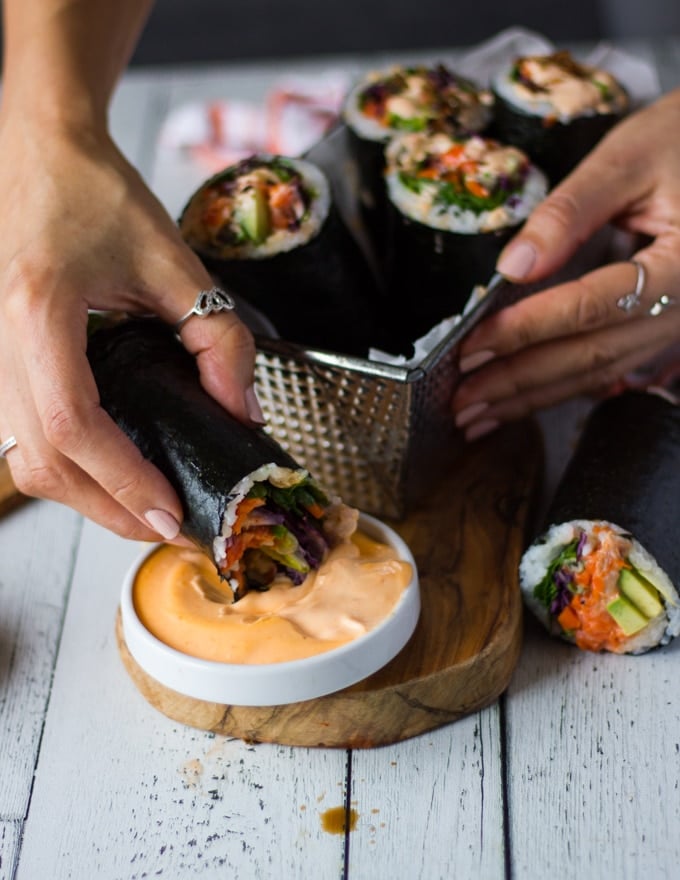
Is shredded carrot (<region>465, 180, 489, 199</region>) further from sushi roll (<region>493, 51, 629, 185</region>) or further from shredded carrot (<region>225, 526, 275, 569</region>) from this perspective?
shredded carrot (<region>225, 526, 275, 569</region>)

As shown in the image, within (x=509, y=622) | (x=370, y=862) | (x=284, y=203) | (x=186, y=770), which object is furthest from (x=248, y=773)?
(x=284, y=203)

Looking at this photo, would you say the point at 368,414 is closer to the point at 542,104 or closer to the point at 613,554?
the point at 613,554

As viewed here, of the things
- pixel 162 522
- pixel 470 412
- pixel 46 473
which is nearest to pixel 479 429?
pixel 470 412

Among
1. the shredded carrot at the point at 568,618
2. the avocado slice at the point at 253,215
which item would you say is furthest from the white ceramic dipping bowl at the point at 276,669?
the avocado slice at the point at 253,215

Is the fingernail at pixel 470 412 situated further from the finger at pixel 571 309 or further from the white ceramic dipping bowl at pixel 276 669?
the white ceramic dipping bowl at pixel 276 669

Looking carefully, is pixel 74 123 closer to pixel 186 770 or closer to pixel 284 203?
pixel 284 203

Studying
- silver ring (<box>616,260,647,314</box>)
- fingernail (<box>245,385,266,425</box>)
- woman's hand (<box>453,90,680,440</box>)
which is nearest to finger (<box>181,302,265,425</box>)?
fingernail (<box>245,385,266,425</box>)
